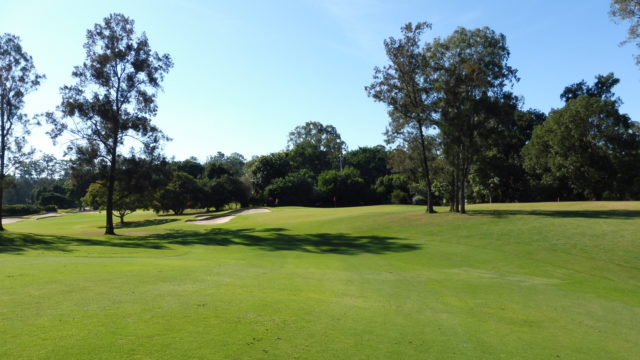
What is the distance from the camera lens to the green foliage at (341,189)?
84.8m

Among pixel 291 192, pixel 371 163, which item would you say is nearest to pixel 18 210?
pixel 291 192

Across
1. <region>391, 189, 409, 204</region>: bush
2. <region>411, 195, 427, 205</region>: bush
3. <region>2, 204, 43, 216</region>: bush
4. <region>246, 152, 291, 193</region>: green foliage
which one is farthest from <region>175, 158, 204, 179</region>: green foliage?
<region>411, 195, 427, 205</region>: bush

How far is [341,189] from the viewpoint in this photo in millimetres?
84875

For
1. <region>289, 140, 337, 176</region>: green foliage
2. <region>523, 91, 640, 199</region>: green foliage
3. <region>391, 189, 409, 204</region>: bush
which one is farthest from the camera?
<region>289, 140, 337, 176</region>: green foliage

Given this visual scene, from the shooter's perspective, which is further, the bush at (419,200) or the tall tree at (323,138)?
the tall tree at (323,138)

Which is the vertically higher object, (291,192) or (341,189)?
(341,189)

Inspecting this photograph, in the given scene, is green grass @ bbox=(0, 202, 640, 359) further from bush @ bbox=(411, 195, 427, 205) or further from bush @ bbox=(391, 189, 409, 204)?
bush @ bbox=(391, 189, 409, 204)

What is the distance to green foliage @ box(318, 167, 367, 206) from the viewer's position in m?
84.8

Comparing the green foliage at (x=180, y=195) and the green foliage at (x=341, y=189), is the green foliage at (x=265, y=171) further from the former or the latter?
the green foliage at (x=180, y=195)

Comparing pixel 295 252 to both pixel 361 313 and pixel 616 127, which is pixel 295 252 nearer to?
pixel 361 313

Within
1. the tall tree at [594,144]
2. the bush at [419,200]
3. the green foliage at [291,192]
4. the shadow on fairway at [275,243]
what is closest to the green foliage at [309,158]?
the green foliage at [291,192]

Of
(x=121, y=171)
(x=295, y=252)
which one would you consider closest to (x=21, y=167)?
(x=121, y=171)

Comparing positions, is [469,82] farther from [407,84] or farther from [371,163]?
[371,163]

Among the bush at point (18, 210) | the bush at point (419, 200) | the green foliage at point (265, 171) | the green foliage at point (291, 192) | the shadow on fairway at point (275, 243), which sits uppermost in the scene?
the green foliage at point (265, 171)
